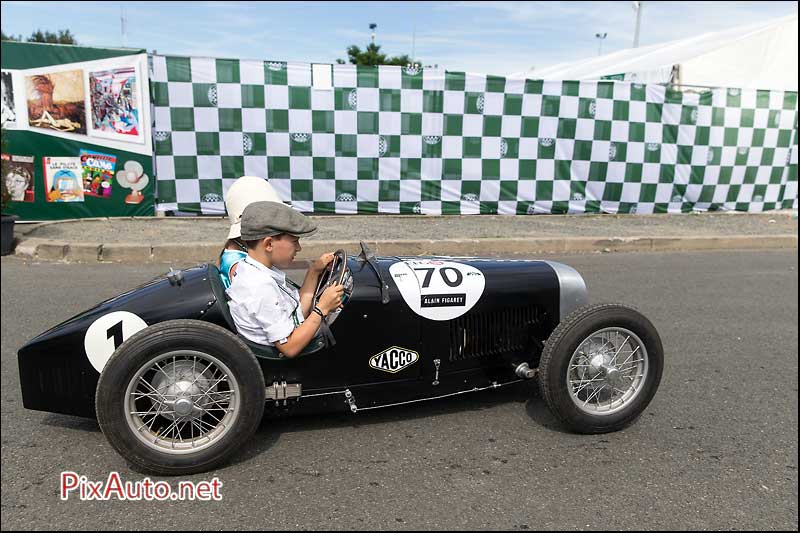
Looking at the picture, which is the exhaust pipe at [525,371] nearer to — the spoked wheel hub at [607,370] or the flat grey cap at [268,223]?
the spoked wheel hub at [607,370]

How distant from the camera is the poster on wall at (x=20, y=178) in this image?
7.71 metres

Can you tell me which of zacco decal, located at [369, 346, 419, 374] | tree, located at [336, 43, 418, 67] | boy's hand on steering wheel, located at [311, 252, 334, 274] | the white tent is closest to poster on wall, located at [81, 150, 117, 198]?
boy's hand on steering wheel, located at [311, 252, 334, 274]

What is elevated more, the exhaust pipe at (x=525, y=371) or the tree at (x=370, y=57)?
the tree at (x=370, y=57)

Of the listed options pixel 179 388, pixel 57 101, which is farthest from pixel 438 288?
pixel 57 101

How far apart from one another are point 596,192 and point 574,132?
101 centimetres

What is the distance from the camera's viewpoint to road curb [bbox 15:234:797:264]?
21.2ft

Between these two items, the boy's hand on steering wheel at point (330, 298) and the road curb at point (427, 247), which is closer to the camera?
the boy's hand on steering wheel at point (330, 298)

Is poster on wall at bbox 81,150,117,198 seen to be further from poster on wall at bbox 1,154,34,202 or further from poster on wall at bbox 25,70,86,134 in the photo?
poster on wall at bbox 1,154,34,202

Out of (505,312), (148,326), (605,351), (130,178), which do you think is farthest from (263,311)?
(130,178)

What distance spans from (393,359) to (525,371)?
0.65m

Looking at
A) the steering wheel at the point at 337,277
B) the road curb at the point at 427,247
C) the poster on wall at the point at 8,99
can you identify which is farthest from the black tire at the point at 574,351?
the poster on wall at the point at 8,99

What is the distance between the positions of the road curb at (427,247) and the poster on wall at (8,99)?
6.49 feet

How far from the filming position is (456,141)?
8961 millimetres

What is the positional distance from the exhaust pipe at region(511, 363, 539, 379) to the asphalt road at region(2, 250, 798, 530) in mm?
238
